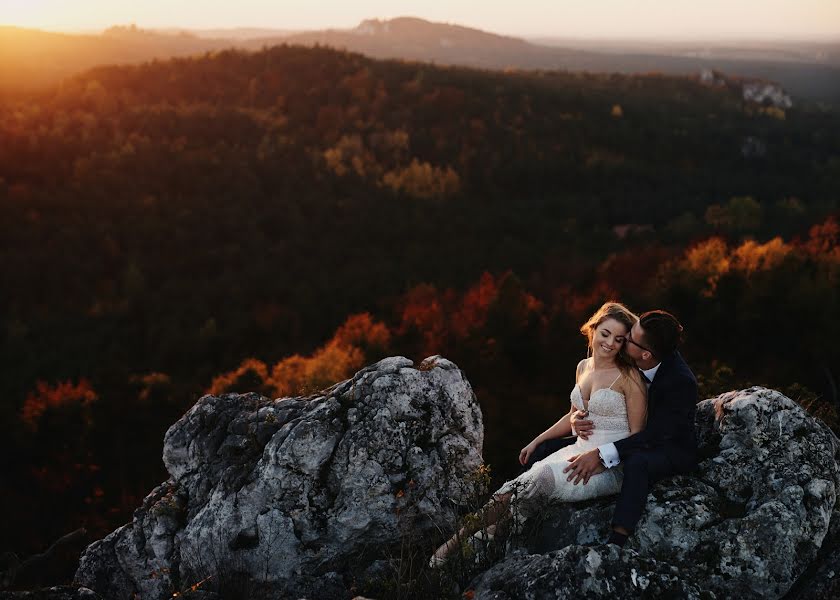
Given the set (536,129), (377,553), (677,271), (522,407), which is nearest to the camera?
(377,553)

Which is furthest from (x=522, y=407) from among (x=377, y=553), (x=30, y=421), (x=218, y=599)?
(x=30, y=421)

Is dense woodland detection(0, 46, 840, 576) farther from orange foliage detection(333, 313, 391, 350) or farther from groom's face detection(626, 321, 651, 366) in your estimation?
groom's face detection(626, 321, 651, 366)

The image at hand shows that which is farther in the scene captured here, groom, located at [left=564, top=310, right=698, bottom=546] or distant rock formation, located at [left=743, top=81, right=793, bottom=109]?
distant rock formation, located at [left=743, top=81, right=793, bottom=109]

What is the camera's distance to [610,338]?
5.80 m

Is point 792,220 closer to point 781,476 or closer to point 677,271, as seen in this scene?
point 677,271

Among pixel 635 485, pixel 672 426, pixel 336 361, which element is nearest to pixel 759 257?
pixel 336 361

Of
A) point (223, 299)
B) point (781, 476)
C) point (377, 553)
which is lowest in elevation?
point (223, 299)

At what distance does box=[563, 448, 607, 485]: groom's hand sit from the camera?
5.47m

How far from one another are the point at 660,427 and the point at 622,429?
1.24ft

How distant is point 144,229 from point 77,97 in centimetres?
4045

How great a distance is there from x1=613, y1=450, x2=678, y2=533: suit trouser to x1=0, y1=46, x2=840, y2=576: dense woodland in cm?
536

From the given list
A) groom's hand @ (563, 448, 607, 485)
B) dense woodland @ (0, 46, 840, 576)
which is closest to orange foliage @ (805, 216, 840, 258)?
dense woodland @ (0, 46, 840, 576)

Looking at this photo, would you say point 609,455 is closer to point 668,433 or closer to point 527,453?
point 668,433

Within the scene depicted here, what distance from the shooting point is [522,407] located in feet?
58.6
